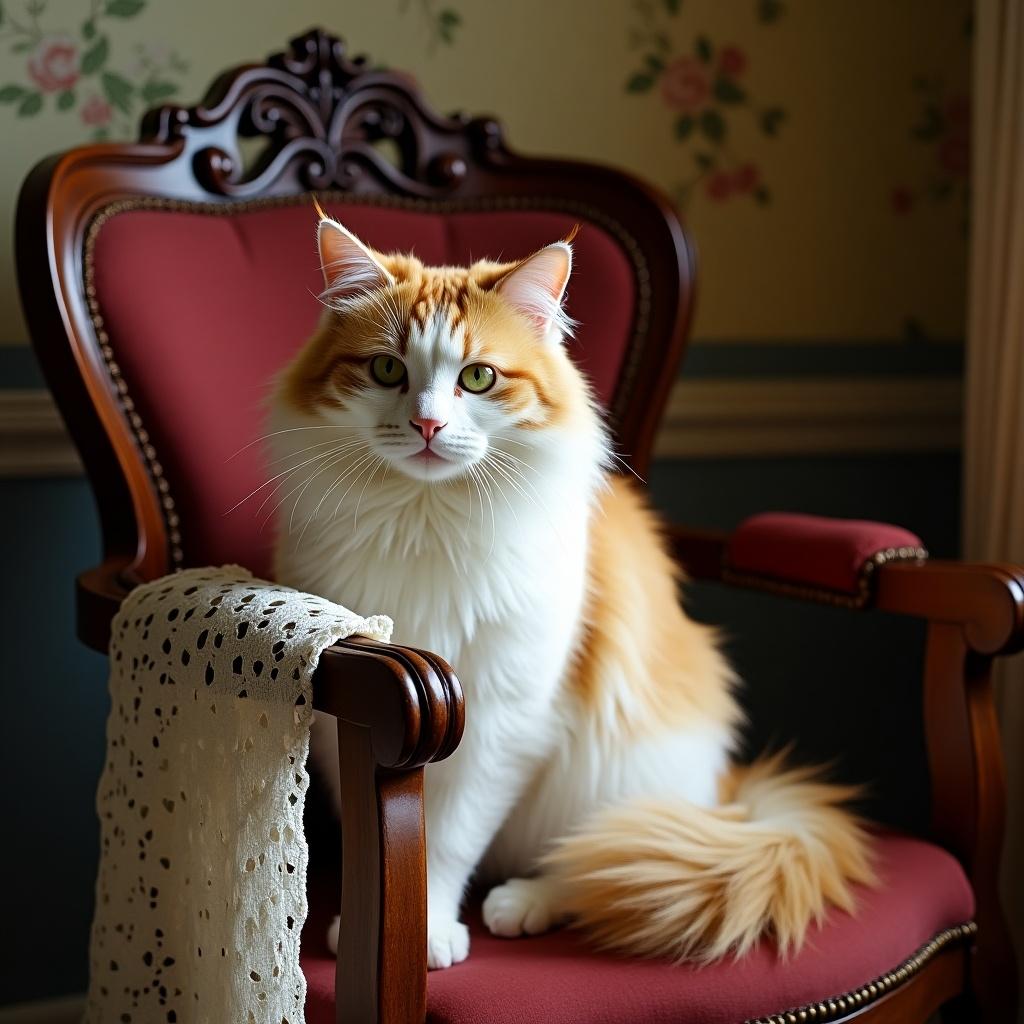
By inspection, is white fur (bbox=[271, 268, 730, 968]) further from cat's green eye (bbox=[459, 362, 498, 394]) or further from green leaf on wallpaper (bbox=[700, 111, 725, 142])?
green leaf on wallpaper (bbox=[700, 111, 725, 142])

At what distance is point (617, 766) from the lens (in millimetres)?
1176

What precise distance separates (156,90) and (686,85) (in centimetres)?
80

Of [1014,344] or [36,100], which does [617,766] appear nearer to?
[1014,344]

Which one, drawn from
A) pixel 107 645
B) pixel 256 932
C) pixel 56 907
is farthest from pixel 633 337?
pixel 56 907

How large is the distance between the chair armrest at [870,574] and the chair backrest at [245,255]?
0.56ft

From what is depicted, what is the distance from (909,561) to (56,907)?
3.97 ft

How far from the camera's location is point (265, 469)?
1.11 m

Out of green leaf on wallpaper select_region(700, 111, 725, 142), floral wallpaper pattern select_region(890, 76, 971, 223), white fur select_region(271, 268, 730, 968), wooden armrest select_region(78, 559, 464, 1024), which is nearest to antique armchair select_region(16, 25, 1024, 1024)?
wooden armrest select_region(78, 559, 464, 1024)

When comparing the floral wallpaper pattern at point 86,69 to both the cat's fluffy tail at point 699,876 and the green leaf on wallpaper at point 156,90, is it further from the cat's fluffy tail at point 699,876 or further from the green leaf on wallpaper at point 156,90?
the cat's fluffy tail at point 699,876

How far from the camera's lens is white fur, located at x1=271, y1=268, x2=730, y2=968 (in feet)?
3.22

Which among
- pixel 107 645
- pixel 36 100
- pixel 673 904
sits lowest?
pixel 673 904

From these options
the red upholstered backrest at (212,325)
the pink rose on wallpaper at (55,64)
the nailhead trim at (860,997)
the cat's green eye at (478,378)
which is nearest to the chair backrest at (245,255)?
the red upholstered backrest at (212,325)

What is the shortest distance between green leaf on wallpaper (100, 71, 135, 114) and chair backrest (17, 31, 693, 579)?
17cm

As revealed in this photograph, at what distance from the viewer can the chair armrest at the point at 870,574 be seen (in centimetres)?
117
